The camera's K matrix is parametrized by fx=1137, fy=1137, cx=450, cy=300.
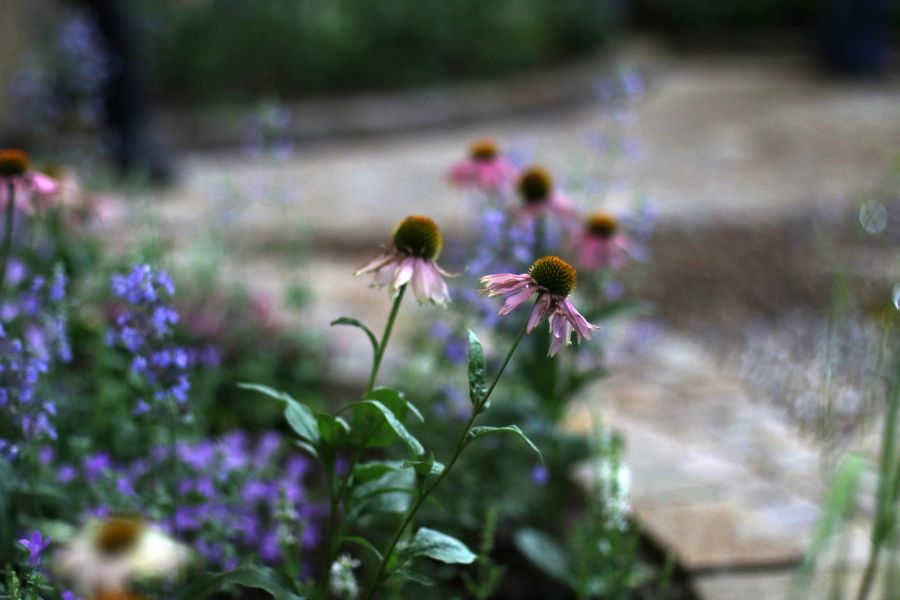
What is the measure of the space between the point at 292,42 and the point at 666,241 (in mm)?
3839

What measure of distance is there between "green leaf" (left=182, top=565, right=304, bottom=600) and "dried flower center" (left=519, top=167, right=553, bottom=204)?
1066mm

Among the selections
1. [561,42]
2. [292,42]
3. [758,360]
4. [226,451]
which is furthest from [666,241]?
[561,42]

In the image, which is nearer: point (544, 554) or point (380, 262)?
point (380, 262)

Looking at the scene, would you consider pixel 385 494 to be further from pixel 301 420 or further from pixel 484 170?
pixel 484 170

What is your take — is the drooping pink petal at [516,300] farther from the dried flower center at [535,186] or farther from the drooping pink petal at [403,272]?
the dried flower center at [535,186]

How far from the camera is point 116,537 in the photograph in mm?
979

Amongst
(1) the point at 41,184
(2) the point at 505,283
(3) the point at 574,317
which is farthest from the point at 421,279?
(1) the point at 41,184

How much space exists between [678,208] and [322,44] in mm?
3296

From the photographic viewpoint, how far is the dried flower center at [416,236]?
153 centimetres

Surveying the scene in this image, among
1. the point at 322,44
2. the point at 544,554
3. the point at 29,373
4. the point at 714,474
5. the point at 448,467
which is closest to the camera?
the point at 448,467

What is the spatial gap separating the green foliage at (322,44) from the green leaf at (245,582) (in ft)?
21.3

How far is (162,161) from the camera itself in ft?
19.9

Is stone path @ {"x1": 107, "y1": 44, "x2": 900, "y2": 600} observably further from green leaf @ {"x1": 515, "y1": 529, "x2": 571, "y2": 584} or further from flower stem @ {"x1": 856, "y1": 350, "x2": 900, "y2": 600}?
flower stem @ {"x1": 856, "y1": 350, "x2": 900, "y2": 600}

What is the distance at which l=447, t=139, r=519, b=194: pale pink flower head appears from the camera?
2379 mm
